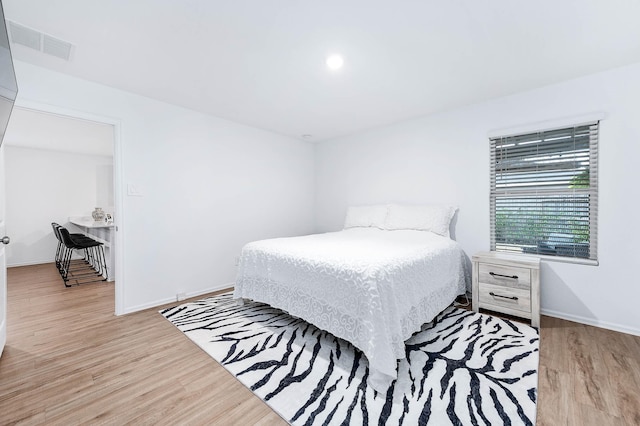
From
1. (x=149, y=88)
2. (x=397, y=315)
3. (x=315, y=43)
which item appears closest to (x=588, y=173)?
(x=397, y=315)

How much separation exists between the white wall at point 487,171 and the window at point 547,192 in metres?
0.09

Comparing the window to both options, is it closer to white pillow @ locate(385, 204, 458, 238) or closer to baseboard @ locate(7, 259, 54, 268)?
white pillow @ locate(385, 204, 458, 238)

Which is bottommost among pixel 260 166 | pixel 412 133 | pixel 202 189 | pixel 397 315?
pixel 397 315

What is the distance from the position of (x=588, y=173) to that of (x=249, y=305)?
3545mm

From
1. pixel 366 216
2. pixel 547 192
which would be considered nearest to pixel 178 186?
pixel 366 216

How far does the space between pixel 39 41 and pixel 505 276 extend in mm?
4160

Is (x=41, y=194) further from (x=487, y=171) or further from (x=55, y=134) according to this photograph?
(x=487, y=171)

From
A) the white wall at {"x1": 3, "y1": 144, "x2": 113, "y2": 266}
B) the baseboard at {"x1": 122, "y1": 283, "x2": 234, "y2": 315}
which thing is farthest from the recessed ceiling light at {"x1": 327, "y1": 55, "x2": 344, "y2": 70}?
the white wall at {"x1": 3, "y1": 144, "x2": 113, "y2": 266}

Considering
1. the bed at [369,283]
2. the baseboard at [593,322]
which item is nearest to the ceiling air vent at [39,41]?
the bed at [369,283]

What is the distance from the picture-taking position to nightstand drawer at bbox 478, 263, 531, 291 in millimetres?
2414

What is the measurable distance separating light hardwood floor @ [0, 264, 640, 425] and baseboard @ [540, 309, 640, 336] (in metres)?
0.09

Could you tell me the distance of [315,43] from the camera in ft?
6.34

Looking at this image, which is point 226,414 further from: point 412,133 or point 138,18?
point 412,133

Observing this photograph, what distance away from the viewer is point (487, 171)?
9.86ft
